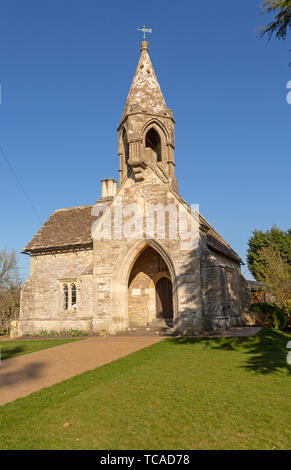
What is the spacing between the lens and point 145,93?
66.3 ft

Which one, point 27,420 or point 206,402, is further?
point 206,402

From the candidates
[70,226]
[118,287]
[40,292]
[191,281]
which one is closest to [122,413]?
[191,281]

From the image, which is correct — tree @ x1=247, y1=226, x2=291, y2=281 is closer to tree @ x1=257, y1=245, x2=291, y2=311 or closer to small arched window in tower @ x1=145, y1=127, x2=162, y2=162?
tree @ x1=257, y1=245, x2=291, y2=311

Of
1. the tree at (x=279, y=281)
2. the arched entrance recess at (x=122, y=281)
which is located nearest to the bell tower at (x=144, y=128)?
the arched entrance recess at (x=122, y=281)

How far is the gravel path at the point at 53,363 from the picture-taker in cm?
795

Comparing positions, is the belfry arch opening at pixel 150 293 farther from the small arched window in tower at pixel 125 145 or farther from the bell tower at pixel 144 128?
the small arched window in tower at pixel 125 145

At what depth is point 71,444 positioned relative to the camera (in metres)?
4.59

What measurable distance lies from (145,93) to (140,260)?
9.68 metres

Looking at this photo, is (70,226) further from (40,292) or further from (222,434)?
(222,434)

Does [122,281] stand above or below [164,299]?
above

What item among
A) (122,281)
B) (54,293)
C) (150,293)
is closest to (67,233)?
(54,293)

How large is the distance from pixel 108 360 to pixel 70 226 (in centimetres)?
1303

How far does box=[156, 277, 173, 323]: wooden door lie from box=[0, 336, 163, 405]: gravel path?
4854 mm

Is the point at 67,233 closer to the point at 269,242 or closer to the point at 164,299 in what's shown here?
the point at 164,299
